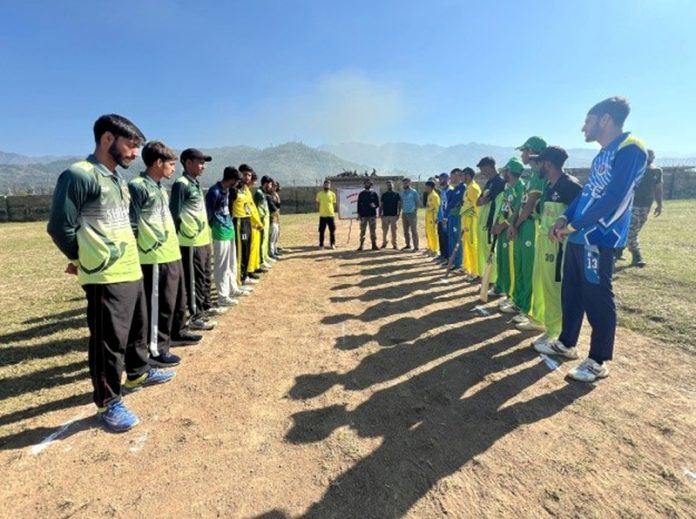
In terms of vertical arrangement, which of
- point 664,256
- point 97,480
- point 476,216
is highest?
point 476,216

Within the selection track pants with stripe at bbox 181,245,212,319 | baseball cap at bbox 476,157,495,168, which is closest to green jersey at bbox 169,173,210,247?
track pants with stripe at bbox 181,245,212,319

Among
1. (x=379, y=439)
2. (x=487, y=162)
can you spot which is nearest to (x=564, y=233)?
(x=379, y=439)

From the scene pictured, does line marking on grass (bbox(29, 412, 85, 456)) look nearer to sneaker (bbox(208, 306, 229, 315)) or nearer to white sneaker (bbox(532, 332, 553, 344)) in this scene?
sneaker (bbox(208, 306, 229, 315))

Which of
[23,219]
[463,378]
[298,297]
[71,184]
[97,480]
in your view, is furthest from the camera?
[23,219]

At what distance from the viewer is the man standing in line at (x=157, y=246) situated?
366 centimetres

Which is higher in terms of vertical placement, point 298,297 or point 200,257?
point 200,257

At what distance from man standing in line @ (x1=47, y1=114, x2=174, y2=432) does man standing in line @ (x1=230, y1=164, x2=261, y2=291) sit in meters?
Result: 3.73

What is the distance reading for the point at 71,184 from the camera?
261cm

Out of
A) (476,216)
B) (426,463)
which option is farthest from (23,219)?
(426,463)

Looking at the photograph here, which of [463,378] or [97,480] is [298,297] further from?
[97,480]

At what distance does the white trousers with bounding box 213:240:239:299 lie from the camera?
6125 millimetres

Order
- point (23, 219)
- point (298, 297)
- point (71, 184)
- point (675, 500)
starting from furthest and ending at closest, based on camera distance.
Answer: point (23, 219) → point (298, 297) → point (71, 184) → point (675, 500)

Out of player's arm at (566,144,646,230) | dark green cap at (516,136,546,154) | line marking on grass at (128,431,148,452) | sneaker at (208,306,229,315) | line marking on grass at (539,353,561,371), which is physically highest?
dark green cap at (516,136,546,154)

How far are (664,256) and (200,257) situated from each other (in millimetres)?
9522
